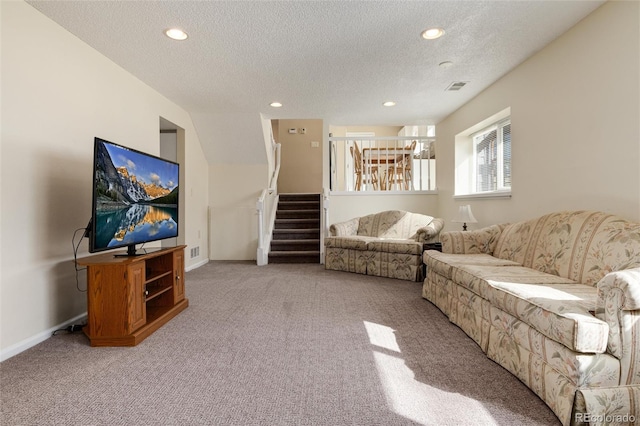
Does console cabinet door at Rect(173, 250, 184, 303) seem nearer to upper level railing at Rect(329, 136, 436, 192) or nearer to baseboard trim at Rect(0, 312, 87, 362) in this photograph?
baseboard trim at Rect(0, 312, 87, 362)

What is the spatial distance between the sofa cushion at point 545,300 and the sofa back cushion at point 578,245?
0.40ft

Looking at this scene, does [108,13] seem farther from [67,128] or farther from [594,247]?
[594,247]

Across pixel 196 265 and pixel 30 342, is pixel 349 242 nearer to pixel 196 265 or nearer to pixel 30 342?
pixel 196 265

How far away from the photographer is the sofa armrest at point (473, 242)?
3.30 meters

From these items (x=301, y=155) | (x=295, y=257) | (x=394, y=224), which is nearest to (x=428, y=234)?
(x=394, y=224)

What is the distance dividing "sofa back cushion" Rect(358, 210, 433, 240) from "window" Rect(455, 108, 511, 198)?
69cm

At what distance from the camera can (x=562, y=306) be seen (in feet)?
4.98

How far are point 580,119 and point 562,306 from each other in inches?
70.7

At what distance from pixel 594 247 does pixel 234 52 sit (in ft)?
10.3

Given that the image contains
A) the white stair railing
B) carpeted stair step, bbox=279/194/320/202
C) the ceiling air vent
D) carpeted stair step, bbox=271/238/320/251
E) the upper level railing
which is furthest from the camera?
carpeted stair step, bbox=279/194/320/202

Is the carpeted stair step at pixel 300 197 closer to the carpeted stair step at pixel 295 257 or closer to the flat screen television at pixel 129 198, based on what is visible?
the carpeted stair step at pixel 295 257

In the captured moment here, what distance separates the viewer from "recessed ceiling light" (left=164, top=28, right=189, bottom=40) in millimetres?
2594

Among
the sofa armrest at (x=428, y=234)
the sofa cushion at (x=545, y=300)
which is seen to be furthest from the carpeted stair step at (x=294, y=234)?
the sofa cushion at (x=545, y=300)

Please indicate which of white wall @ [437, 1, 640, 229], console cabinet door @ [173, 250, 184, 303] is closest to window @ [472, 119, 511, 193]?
white wall @ [437, 1, 640, 229]
